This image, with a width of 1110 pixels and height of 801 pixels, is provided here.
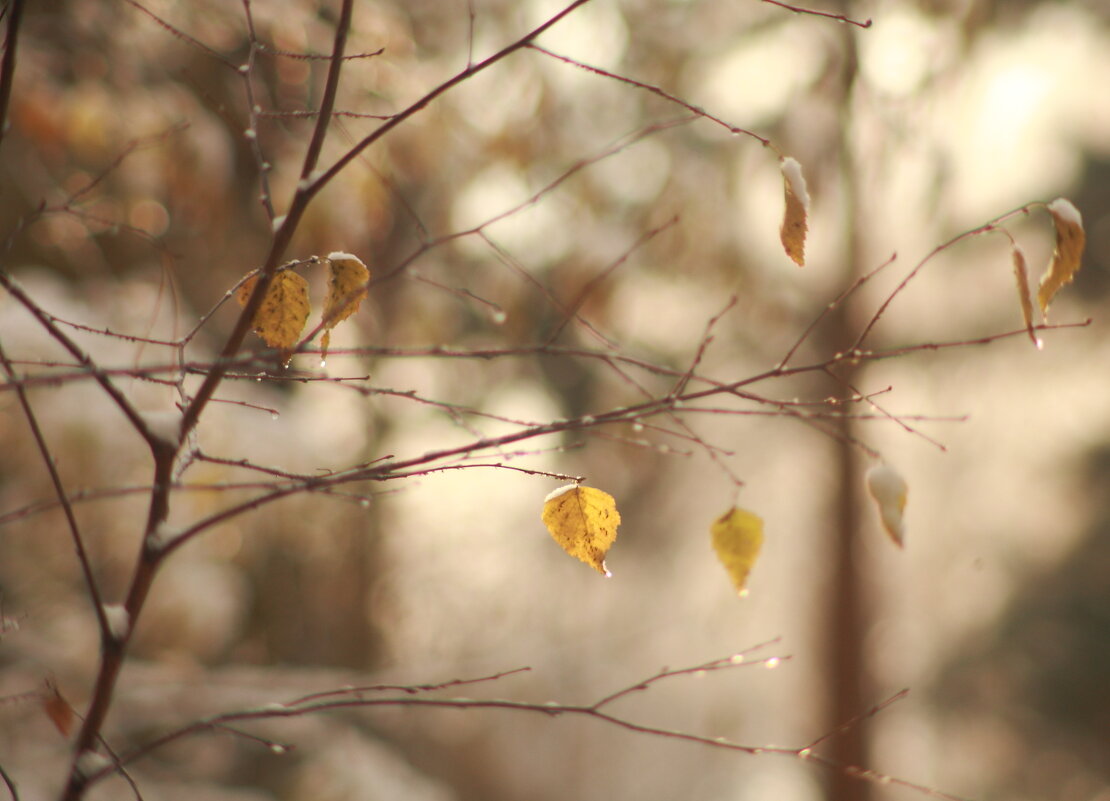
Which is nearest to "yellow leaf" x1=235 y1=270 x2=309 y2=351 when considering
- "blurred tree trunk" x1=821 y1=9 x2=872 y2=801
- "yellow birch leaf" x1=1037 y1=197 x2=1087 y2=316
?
"yellow birch leaf" x1=1037 y1=197 x2=1087 y2=316

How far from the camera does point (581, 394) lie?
15.4ft

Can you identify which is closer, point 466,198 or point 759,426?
point 466,198

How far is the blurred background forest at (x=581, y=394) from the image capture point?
2.05 meters

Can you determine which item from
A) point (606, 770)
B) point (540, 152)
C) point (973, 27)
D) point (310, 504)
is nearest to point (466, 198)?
point (540, 152)

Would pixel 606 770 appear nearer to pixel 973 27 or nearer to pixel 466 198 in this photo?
pixel 466 198

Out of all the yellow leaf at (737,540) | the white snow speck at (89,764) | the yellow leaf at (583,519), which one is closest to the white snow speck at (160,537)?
the white snow speck at (89,764)

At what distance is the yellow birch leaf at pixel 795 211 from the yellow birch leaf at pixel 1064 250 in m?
0.21

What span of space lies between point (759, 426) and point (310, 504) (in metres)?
2.41

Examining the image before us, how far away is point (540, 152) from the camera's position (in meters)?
2.83

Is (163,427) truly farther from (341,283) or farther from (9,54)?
(9,54)

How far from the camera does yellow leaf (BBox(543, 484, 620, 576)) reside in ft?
2.38

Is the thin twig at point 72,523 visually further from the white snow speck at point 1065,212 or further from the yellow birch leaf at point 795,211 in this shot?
the white snow speck at point 1065,212

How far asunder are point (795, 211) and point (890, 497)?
266mm

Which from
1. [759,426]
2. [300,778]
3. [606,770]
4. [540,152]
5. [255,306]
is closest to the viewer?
[255,306]
